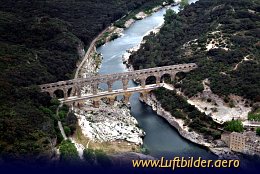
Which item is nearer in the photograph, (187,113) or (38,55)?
(187,113)

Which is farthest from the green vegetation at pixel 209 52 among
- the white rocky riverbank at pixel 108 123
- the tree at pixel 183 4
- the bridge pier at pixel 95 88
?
the tree at pixel 183 4

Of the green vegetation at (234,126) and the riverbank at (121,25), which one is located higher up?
the riverbank at (121,25)

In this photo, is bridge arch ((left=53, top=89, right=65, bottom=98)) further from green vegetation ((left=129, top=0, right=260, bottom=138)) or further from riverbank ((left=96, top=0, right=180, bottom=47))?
riverbank ((left=96, top=0, right=180, bottom=47))

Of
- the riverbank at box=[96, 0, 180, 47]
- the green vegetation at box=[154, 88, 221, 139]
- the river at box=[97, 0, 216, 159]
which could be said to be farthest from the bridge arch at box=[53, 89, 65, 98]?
the riverbank at box=[96, 0, 180, 47]

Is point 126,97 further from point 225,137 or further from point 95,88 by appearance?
point 225,137

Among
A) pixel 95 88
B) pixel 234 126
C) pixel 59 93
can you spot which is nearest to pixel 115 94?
pixel 95 88

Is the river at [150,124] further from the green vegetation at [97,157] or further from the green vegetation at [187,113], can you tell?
the green vegetation at [97,157]

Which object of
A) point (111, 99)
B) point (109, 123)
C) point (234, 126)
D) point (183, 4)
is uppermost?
point (183, 4)
